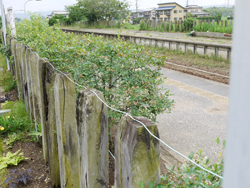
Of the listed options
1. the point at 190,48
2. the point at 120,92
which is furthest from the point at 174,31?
the point at 120,92

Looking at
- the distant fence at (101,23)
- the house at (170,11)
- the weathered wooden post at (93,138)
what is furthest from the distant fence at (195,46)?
the house at (170,11)

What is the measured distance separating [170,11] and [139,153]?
302 ft

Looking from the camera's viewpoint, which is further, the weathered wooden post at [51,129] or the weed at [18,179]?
the weed at [18,179]

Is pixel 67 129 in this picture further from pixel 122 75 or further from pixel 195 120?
pixel 195 120

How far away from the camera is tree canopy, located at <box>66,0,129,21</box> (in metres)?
57.7

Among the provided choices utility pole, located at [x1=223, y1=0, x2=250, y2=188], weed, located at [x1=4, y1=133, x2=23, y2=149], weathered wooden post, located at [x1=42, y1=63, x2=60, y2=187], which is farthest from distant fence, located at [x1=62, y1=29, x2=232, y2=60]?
utility pole, located at [x1=223, y1=0, x2=250, y2=188]

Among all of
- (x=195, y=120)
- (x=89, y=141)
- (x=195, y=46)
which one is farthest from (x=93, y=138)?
(x=195, y=46)

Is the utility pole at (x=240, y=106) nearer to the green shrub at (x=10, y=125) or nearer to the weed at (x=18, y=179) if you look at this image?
the weed at (x=18, y=179)

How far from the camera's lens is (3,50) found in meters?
8.70

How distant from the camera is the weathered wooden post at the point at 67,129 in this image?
2.11 metres

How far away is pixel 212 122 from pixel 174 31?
25966 millimetres

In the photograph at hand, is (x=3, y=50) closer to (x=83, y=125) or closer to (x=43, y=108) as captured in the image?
(x=43, y=108)

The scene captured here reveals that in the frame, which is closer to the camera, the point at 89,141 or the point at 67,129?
the point at 89,141

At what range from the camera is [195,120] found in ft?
18.0
